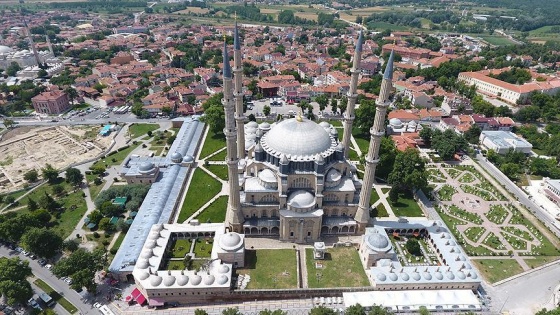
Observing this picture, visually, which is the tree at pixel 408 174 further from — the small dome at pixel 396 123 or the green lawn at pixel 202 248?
the green lawn at pixel 202 248

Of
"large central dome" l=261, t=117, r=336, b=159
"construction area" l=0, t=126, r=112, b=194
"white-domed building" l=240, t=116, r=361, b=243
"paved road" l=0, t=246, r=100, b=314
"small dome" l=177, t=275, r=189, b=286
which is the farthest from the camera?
"construction area" l=0, t=126, r=112, b=194

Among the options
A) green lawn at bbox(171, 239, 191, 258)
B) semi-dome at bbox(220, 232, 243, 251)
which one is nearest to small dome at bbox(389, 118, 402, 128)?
semi-dome at bbox(220, 232, 243, 251)

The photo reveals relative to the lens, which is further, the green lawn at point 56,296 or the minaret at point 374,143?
the minaret at point 374,143

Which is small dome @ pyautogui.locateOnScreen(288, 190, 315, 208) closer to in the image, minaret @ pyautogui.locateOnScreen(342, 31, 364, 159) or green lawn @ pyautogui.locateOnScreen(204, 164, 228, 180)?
minaret @ pyautogui.locateOnScreen(342, 31, 364, 159)

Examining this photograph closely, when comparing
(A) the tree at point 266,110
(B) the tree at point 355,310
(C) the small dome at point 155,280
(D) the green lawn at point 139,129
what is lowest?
(D) the green lawn at point 139,129

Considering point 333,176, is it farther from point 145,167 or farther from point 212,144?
point 212,144

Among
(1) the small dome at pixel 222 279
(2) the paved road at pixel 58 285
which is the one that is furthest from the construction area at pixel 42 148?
(1) the small dome at pixel 222 279
